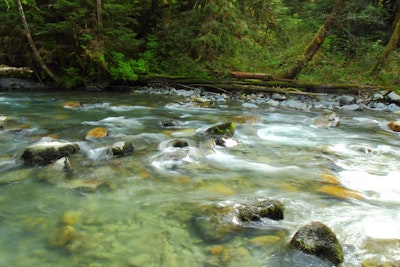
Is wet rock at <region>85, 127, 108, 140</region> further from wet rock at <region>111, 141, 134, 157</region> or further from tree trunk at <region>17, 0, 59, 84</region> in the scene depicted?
tree trunk at <region>17, 0, 59, 84</region>

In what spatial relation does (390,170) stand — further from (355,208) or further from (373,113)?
(373,113)

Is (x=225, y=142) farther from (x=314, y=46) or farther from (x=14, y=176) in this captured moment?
(x=314, y=46)

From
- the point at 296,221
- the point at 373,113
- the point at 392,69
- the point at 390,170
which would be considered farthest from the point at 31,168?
the point at 392,69

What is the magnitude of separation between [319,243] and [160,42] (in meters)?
12.3

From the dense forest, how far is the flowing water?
5.06 m

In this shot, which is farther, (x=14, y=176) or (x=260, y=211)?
(x=14, y=176)

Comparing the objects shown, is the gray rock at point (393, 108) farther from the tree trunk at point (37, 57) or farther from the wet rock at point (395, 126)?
the tree trunk at point (37, 57)

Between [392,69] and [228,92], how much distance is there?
6644mm

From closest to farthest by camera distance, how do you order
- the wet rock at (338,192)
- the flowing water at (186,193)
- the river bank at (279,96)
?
the flowing water at (186,193)
the wet rock at (338,192)
the river bank at (279,96)

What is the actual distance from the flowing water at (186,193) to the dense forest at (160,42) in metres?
5.06

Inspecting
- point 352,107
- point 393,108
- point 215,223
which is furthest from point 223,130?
point 393,108

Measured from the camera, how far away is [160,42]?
13.7 metres

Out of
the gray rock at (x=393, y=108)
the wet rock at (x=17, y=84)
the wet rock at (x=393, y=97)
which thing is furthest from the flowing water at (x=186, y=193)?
the wet rock at (x=17, y=84)

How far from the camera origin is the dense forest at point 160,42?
11875mm
